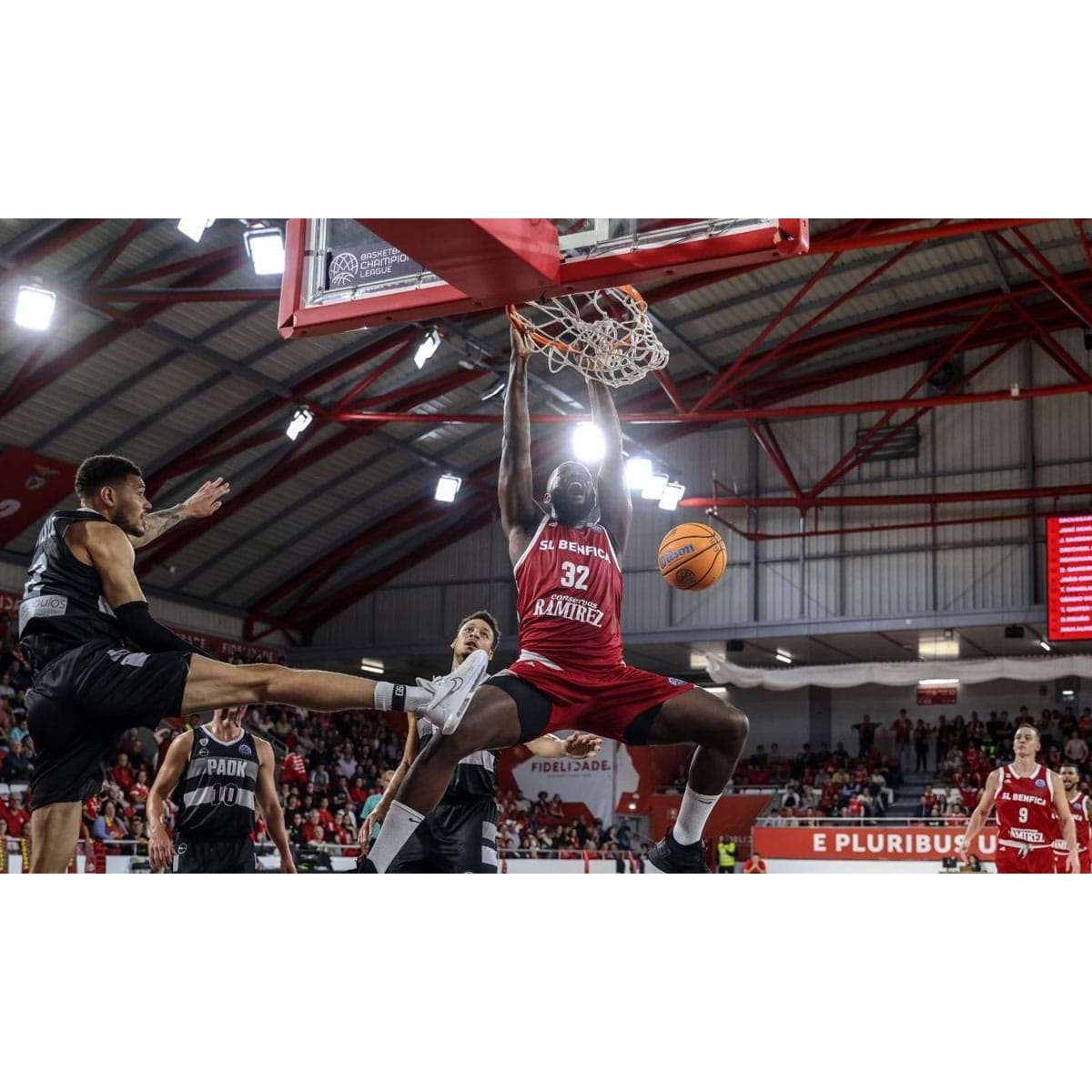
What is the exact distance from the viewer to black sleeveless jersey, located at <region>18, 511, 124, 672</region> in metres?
6.09

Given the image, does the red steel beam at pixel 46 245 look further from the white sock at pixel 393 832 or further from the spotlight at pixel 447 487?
the white sock at pixel 393 832

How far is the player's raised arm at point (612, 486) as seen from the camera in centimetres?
771

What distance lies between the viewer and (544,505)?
307 inches

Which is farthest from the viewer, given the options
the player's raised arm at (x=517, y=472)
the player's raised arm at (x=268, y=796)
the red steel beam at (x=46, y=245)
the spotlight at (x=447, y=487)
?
the spotlight at (x=447, y=487)

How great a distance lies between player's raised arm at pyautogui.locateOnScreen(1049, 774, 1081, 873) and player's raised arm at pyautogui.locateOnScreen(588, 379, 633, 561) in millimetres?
4907

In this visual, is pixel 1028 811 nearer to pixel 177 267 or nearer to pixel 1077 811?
pixel 1077 811

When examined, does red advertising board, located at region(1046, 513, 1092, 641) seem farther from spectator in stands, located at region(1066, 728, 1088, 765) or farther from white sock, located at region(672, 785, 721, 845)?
white sock, located at region(672, 785, 721, 845)

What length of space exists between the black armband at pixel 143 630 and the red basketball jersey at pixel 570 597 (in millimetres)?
1921

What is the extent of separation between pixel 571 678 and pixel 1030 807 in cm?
558

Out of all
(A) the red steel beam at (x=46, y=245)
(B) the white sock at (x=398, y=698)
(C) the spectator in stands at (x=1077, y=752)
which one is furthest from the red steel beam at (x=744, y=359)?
(B) the white sock at (x=398, y=698)

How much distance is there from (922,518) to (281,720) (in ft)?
49.8

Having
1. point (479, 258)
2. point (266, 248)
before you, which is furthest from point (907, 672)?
point (479, 258)

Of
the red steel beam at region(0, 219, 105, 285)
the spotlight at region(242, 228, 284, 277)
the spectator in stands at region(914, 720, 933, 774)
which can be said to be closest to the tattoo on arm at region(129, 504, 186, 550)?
the spotlight at region(242, 228, 284, 277)
